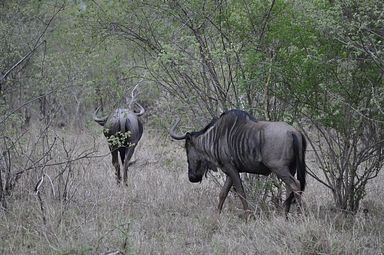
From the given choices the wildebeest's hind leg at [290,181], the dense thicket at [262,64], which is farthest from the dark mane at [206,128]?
the wildebeest's hind leg at [290,181]

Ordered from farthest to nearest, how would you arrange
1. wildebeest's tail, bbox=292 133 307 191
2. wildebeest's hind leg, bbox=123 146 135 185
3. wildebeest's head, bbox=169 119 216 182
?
1. wildebeest's hind leg, bbox=123 146 135 185
2. wildebeest's head, bbox=169 119 216 182
3. wildebeest's tail, bbox=292 133 307 191

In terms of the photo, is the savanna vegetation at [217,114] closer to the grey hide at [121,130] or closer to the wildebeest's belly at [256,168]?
the grey hide at [121,130]

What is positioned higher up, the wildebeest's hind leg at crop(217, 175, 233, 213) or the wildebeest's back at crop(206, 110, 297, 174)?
the wildebeest's back at crop(206, 110, 297, 174)

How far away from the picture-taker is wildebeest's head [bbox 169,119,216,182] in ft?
30.1

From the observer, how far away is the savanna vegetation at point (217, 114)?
6.91m

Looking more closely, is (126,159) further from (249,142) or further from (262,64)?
(262,64)

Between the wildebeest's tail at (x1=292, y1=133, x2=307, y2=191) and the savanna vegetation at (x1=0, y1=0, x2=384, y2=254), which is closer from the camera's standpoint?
the savanna vegetation at (x1=0, y1=0, x2=384, y2=254)

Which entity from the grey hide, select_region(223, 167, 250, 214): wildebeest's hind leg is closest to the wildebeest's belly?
select_region(223, 167, 250, 214): wildebeest's hind leg

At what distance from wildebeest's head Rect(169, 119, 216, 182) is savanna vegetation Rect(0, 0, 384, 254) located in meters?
0.46

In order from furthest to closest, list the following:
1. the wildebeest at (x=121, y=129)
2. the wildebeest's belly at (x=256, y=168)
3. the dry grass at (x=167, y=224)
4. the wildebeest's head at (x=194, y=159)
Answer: the wildebeest at (x=121, y=129)
the wildebeest's head at (x=194, y=159)
the wildebeest's belly at (x=256, y=168)
the dry grass at (x=167, y=224)

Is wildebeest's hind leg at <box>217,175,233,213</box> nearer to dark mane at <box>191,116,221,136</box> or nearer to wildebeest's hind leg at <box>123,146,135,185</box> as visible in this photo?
dark mane at <box>191,116,221,136</box>

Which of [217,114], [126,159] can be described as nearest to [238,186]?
[217,114]

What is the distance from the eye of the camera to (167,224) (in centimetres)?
809

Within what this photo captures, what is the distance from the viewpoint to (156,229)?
7.81m
